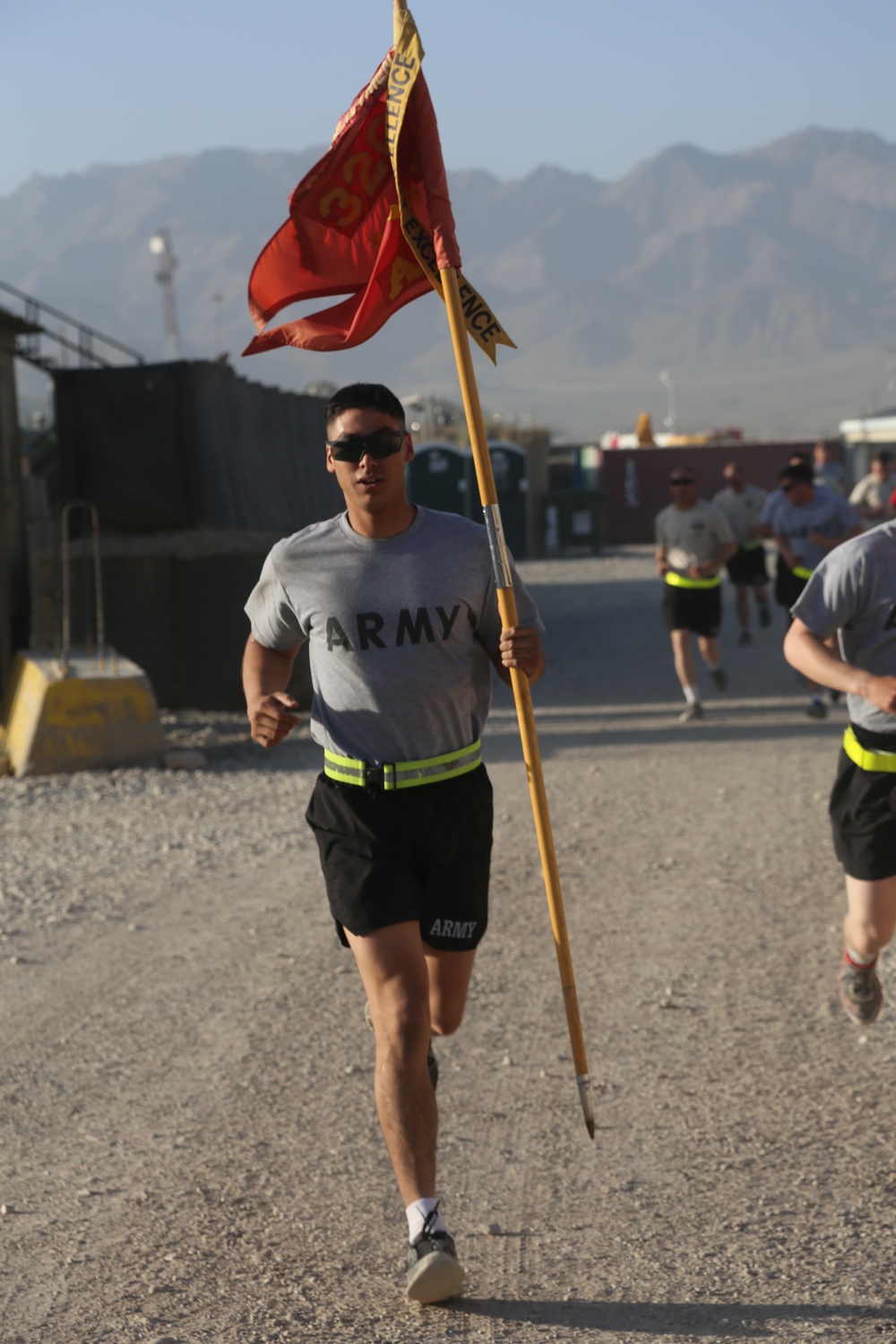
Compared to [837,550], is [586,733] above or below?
below

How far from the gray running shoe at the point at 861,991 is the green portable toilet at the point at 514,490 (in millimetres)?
29386

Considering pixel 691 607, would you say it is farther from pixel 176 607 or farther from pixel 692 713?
pixel 176 607

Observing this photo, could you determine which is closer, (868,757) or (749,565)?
(868,757)

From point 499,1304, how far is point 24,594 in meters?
11.7

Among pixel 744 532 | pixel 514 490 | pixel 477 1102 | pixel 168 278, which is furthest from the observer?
pixel 168 278

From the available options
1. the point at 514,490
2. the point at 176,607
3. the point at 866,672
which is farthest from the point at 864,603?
the point at 514,490

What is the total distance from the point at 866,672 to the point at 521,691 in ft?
4.20

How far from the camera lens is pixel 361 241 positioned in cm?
507

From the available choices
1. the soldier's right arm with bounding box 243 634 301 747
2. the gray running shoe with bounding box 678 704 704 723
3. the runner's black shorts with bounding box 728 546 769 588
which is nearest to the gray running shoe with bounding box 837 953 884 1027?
the soldier's right arm with bounding box 243 634 301 747

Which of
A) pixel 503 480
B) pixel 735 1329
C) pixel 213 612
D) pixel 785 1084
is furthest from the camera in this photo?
pixel 503 480

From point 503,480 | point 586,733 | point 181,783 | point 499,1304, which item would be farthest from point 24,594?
point 503,480

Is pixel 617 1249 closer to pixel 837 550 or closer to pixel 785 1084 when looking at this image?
pixel 785 1084

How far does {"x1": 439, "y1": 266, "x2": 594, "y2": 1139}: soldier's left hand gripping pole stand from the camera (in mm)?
4188

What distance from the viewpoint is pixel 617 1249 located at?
4090mm
